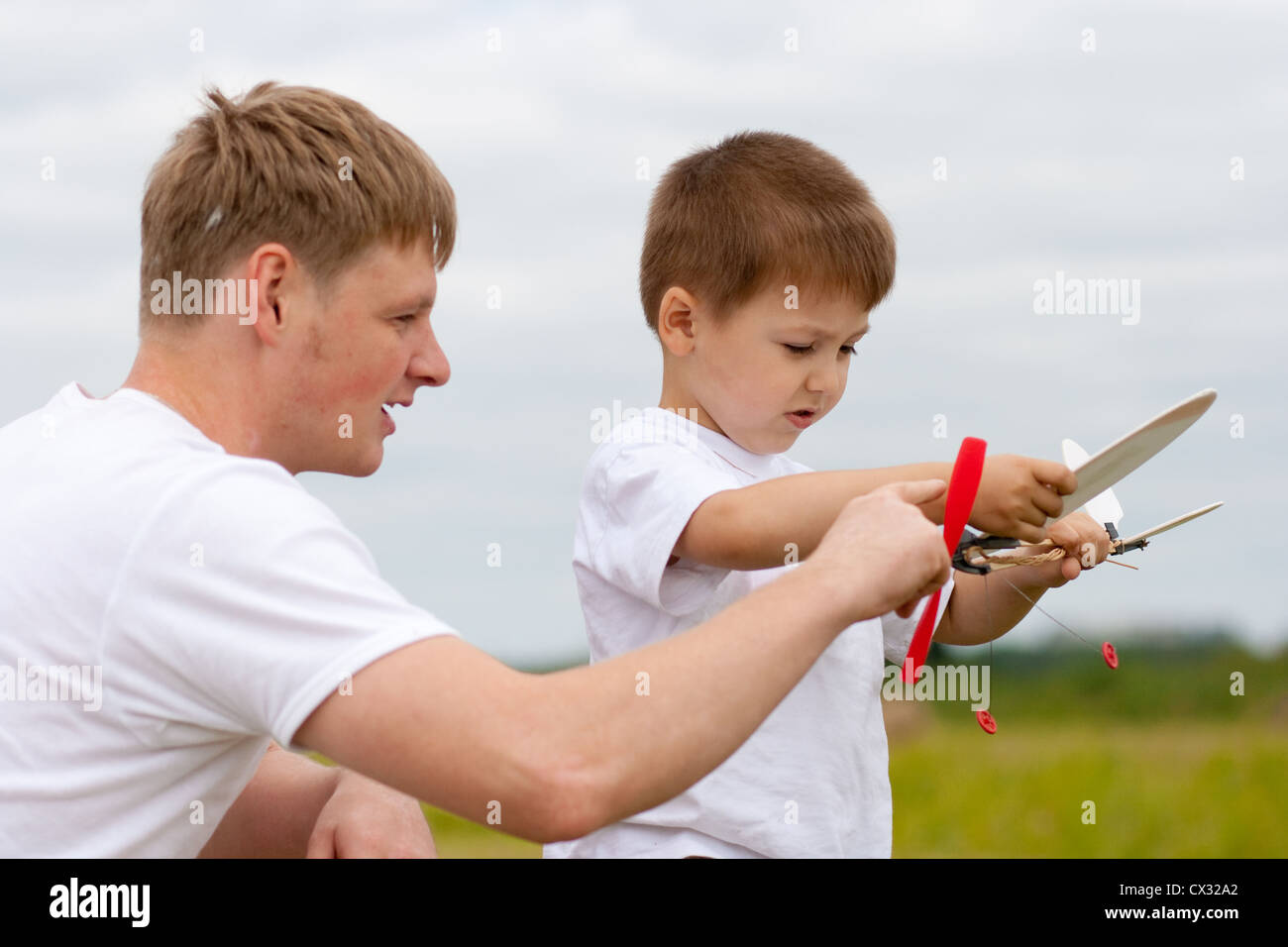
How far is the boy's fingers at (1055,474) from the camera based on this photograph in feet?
7.47

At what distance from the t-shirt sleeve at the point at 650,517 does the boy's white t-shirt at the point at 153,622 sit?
0.79 meters

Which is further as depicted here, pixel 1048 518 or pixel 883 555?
pixel 1048 518

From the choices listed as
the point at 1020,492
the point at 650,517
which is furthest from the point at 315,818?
the point at 1020,492

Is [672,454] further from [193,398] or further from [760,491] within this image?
[193,398]

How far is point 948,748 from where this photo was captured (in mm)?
23109

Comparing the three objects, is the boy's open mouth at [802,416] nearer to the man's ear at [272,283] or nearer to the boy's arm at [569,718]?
the boy's arm at [569,718]

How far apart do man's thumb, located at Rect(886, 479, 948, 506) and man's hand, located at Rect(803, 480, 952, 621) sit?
27mm

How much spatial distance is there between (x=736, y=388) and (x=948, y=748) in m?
21.8

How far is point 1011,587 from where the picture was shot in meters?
3.08

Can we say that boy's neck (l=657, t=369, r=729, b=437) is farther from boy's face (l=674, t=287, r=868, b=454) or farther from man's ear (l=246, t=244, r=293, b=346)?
man's ear (l=246, t=244, r=293, b=346)

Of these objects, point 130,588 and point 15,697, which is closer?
point 130,588

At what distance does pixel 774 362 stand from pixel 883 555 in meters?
0.84

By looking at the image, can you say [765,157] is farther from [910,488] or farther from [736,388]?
[910,488]
